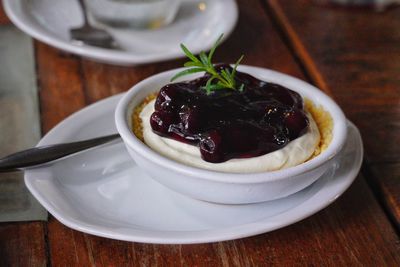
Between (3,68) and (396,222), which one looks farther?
(3,68)

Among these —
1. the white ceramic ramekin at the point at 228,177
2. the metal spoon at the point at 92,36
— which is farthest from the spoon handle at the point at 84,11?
the white ceramic ramekin at the point at 228,177

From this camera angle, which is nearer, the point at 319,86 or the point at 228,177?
the point at 228,177

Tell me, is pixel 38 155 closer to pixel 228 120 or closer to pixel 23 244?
pixel 23 244

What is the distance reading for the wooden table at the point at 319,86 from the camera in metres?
0.97

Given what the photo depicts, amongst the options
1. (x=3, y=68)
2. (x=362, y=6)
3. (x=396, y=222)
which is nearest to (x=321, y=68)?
(x=362, y=6)

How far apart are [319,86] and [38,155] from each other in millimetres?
670

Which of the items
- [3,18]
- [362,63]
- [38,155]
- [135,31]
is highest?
[38,155]

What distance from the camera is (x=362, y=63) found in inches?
61.8

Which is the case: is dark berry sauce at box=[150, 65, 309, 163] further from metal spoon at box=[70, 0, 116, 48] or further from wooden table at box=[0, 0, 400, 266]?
metal spoon at box=[70, 0, 116, 48]

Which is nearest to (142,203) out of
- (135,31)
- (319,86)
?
(319,86)

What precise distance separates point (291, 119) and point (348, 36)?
761 millimetres

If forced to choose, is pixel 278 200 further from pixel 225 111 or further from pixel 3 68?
pixel 3 68

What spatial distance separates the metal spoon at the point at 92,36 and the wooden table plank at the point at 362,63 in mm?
450

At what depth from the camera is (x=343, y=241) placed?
102 cm
